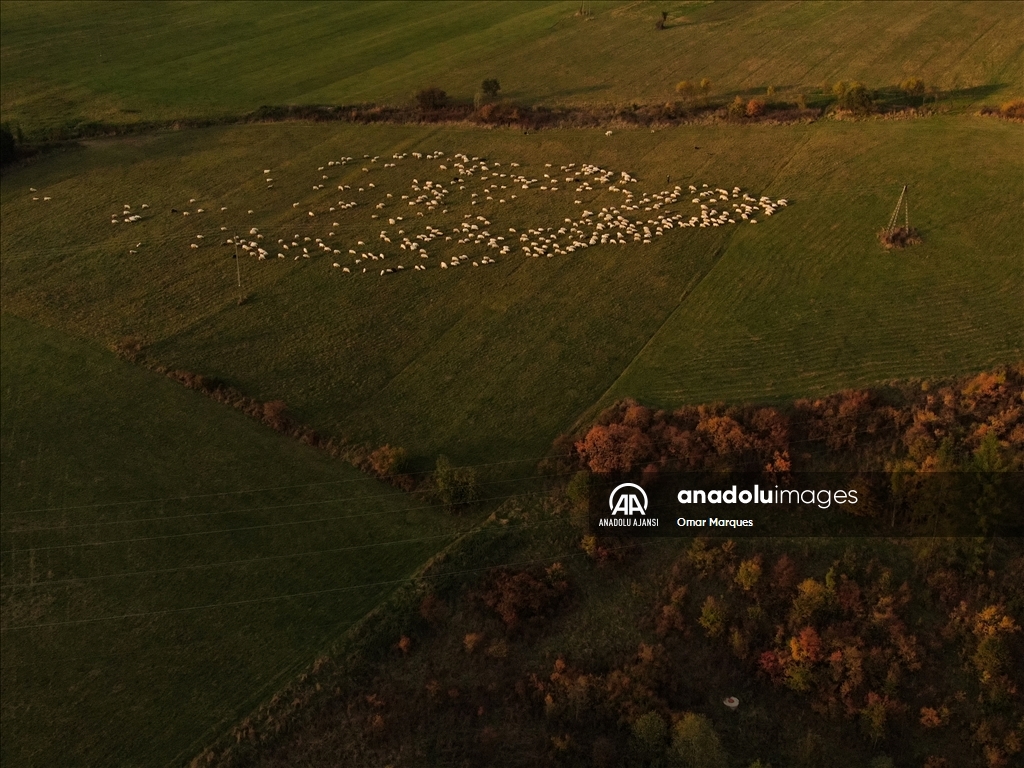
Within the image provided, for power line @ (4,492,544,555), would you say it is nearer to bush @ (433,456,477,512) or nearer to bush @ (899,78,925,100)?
bush @ (433,456,477,512)

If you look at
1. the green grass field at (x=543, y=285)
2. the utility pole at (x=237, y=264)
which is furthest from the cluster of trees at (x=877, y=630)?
the utility pole at (x=237, y=264)

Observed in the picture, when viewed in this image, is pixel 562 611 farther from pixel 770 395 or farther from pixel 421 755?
pixel 770 395

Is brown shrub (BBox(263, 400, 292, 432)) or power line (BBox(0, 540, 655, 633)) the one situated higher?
brown shrub (BBox(263, 400, 292, 432))

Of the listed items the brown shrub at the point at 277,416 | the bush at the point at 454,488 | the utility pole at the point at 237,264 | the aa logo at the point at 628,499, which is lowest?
the aa logo at the point at 628,499

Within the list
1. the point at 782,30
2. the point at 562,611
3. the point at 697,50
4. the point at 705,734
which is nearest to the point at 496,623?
the point at 562,611

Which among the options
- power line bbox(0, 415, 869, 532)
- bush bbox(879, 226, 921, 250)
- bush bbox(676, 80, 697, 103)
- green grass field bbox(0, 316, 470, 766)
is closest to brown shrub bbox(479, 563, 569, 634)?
green grass field bbox(0, 316, 470, 766)

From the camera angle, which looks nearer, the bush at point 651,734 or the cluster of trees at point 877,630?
the bush at point 651,734

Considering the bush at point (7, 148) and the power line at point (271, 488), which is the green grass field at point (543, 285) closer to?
the power line at point (271, 488)

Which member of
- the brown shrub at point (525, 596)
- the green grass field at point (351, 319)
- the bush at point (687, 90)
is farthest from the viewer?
the bush at point (687, 90)
